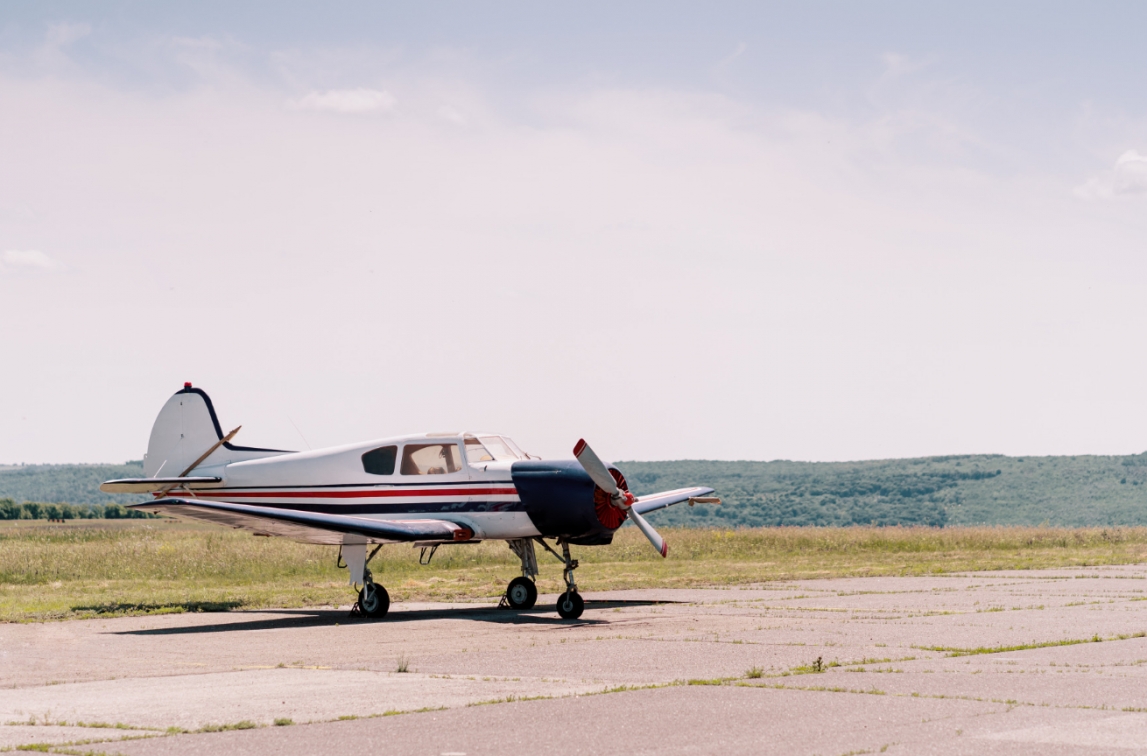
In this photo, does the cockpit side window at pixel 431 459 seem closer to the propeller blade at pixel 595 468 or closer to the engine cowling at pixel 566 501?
the engine cowling at pixel 566 501

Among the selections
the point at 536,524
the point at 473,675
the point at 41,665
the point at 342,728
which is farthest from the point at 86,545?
the point at 342,728

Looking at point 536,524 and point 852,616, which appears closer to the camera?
point 852,616

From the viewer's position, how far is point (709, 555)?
113 feet

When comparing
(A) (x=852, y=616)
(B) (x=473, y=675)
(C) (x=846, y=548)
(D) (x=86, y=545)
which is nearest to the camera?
(B) (x=473, y=675)

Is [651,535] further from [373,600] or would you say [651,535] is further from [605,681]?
[605,681]

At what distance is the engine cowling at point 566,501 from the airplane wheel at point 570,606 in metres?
1.17

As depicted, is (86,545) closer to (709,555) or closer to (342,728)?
(709,555)

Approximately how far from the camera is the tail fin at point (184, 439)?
2239 cm

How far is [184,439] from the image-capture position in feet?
74.4

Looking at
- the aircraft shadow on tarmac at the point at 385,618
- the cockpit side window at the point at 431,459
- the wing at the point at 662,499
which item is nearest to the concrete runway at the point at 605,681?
the aircraft shadow on tarmac at the point at 385,618

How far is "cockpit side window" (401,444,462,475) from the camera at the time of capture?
19.7 meters

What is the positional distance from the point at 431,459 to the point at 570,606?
3714 millimetres

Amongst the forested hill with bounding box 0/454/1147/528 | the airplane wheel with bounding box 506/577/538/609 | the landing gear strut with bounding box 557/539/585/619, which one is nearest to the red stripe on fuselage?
the airplane wheel with bounding box 506/577/538/609

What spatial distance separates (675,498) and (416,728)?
50.5ft
